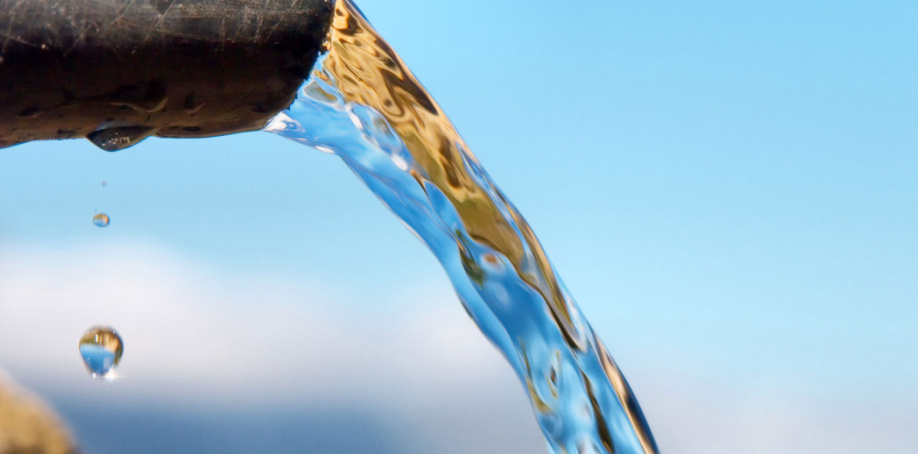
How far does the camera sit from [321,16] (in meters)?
0.83

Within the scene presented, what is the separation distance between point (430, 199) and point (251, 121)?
12.9 inches

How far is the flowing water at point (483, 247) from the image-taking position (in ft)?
3.56

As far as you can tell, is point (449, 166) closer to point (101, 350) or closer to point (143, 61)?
point (143, 61)

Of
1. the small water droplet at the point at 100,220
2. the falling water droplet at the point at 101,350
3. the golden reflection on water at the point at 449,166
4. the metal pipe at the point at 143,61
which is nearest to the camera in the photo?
the metal pipe at the point at 143,61

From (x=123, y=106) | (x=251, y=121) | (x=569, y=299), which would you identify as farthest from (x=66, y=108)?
(x=569, y=299)

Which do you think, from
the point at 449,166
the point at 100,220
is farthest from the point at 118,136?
the point at 100,220

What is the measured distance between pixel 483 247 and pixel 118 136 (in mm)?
479

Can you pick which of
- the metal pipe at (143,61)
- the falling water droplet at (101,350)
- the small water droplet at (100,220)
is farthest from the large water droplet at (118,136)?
the falling water droplet at (101,350)

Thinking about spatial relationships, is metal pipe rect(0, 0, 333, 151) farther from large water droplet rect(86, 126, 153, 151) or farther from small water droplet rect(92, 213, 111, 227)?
small water droplet rect(92, 213, 111, 227)

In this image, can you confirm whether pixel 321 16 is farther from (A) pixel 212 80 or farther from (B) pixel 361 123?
(B) pixel 361 123

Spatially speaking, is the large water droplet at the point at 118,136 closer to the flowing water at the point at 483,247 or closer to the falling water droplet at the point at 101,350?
the flowing water at the point at 483,247

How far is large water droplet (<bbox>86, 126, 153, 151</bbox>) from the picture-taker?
2.73ft

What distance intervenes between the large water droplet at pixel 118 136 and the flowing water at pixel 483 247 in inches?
8.2

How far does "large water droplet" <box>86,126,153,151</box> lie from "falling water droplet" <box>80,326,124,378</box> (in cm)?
130
